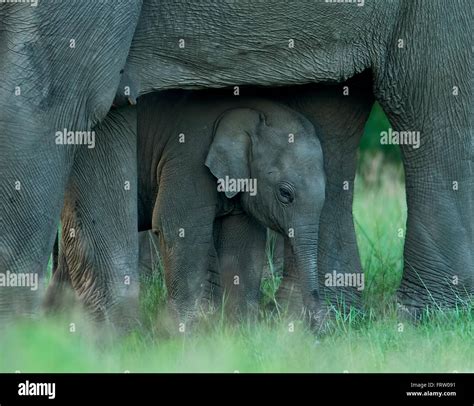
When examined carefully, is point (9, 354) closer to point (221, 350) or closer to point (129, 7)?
point (221, 350)

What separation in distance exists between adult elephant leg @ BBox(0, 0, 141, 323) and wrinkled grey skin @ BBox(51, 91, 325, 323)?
100cm

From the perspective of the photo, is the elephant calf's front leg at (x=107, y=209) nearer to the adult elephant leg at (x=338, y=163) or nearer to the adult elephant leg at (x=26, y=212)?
the adult elephant leg at (x=26, y=212)

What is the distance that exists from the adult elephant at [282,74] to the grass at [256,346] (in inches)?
12.8

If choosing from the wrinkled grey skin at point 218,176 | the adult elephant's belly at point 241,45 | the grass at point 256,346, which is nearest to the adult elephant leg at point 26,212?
the grass at point 256,346

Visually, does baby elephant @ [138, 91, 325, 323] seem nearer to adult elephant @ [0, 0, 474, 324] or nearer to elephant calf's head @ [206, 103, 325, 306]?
elephant calf's head @ [206, 103, 325, 306]

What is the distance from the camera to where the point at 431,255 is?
7.75m

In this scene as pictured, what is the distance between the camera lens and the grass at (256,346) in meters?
6.19

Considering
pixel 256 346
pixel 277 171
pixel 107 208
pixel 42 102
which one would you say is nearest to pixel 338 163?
pixel 277 171

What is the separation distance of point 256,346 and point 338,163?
1540 mm

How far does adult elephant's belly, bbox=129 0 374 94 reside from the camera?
22.9 ft

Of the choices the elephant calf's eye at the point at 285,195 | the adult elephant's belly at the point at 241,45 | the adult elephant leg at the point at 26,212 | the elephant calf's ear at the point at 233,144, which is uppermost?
the adult elephant's belly at the point at 241,45

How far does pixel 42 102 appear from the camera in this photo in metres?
6.41

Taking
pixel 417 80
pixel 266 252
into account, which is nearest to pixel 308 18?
pixel 417 80

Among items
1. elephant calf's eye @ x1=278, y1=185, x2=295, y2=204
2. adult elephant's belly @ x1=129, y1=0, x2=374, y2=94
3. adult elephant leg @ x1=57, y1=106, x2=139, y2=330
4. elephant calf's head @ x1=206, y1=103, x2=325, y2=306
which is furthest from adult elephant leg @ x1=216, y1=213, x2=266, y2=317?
adult elephant's belly @ x1=129, y1=0, x2=374, y2=94
